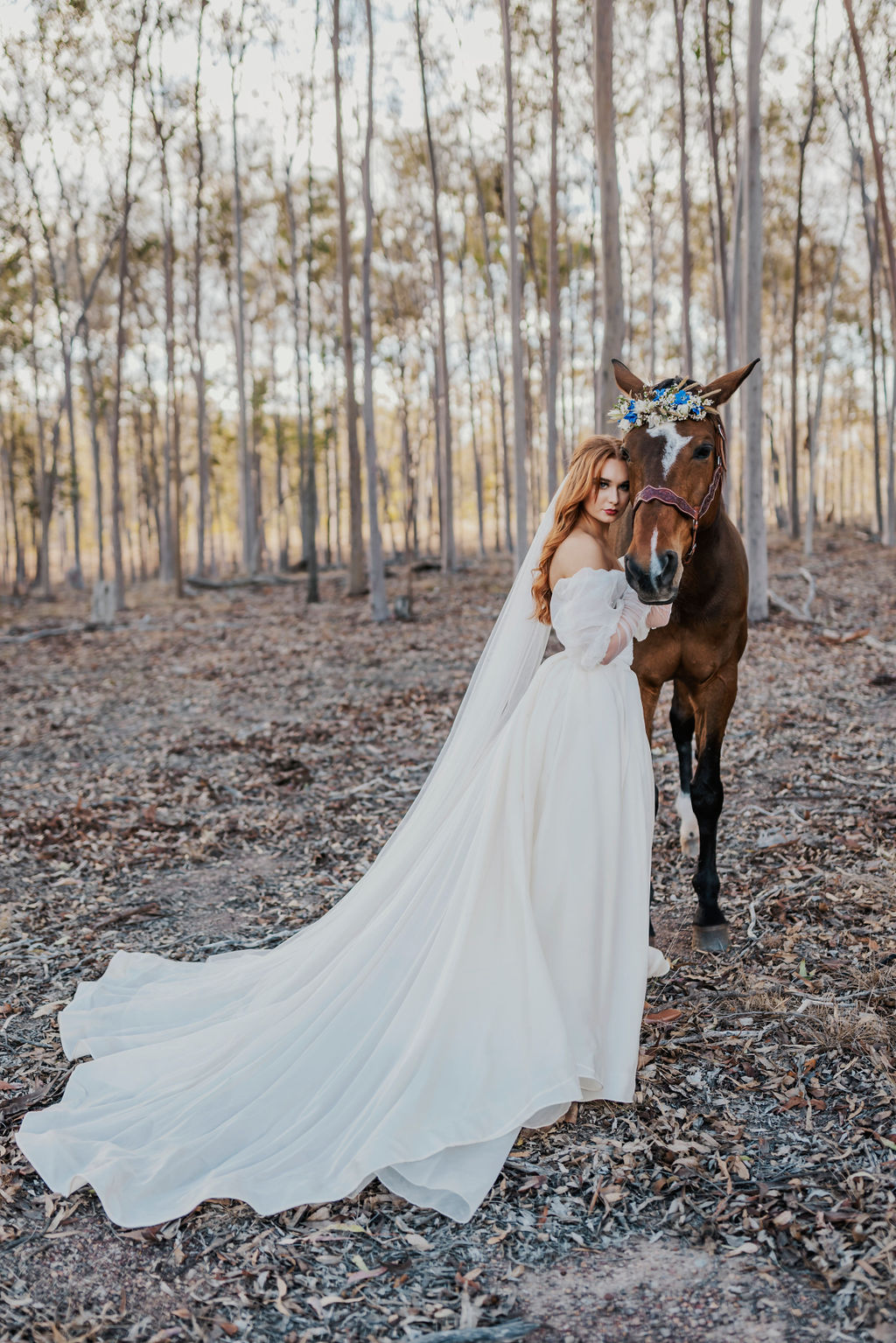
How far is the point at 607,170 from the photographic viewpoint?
8.45 meters

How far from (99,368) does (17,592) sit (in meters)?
8.74

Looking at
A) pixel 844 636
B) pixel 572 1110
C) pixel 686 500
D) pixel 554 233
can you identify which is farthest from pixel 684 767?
pixel 554 233

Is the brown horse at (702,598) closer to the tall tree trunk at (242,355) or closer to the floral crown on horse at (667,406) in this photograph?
the floral crown on horse at (667,406)

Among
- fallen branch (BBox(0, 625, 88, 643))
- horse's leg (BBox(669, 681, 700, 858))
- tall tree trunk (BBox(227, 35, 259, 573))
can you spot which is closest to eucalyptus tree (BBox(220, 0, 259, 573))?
tall tree trunk (BBox(227, 35, 259, 573))

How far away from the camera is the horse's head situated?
10.8ft

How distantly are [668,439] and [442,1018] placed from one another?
2.24m

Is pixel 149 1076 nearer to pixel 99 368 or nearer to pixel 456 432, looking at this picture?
pixel 99 368

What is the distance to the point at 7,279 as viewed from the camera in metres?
21.7

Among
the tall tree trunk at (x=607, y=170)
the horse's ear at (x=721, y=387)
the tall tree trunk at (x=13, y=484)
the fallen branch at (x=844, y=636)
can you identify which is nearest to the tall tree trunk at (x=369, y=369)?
the tall tree trunk at (x=607, y=170)

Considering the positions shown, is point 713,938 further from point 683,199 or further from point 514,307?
point 683,199

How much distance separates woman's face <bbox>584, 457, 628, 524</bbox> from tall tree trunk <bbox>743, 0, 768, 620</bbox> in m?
8.57

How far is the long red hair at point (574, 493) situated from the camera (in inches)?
131

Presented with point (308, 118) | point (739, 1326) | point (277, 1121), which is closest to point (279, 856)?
point (277, 1121)

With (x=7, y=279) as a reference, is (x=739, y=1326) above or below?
below
